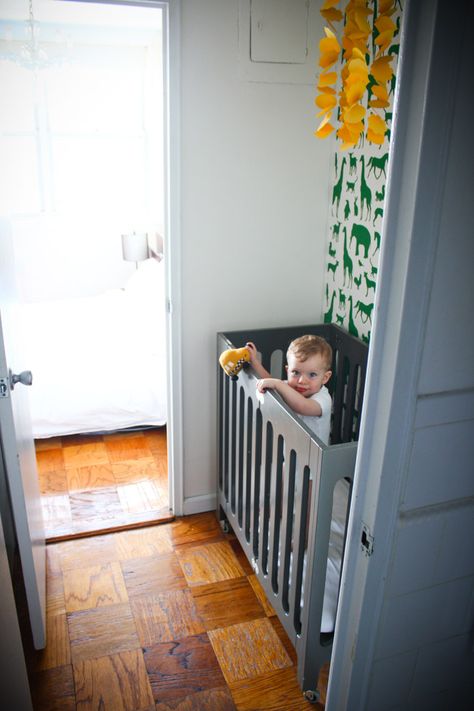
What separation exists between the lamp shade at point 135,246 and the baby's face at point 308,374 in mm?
2930

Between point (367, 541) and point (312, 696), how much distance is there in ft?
2.97

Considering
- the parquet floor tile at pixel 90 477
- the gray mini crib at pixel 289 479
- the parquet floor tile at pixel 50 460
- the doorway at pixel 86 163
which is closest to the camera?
the gray mini crib at pixel 289 479

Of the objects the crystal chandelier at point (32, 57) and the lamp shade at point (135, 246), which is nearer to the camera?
the crystal chandelier at point (32, 57)

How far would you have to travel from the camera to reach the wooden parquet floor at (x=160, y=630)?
1.68m

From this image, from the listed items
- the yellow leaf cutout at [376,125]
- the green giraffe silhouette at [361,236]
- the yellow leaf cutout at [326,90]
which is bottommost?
the green giraffe silhouette at [361,236]

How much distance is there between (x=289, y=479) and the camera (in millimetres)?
1616

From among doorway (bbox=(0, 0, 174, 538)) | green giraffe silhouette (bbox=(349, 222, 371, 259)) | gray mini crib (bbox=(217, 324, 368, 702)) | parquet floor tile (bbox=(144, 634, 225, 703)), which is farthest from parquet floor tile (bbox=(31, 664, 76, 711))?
green giraffe silhouette (bbox=(349, 222, 371, 259))

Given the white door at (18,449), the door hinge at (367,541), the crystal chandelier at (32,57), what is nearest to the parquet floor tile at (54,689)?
the white door at (18,449)

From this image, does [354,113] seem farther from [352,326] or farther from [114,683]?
[114,683]

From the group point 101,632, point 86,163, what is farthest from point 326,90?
point 86,163

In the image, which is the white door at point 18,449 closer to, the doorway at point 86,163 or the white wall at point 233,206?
the white wall at point 233,206

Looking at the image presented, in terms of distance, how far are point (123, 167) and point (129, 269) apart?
84 centimetres

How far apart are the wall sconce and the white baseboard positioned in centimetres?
263

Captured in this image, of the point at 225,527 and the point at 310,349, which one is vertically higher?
the point at 310,349
